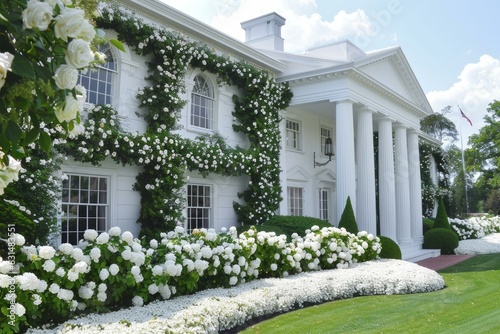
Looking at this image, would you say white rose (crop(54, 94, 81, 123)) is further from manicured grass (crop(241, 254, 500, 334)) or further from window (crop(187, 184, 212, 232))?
window (crop(187, 184, 212, 232))

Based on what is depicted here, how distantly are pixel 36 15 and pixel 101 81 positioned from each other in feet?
33.9

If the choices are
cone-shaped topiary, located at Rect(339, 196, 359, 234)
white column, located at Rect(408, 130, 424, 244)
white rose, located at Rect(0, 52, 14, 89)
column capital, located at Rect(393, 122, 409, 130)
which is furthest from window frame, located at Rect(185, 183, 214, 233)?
white rose, located at Rect(0, 52, 14, 89)

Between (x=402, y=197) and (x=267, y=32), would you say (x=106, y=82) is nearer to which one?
(x=267, y=32)

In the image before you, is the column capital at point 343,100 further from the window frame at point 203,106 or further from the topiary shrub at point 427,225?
the topiary shrub at point 427,225

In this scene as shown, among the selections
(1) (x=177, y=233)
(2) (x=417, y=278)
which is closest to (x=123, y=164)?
(1) (x=177, y=233)

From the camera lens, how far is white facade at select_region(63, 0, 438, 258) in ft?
40.0

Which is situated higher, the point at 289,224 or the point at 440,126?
the point at 440,126

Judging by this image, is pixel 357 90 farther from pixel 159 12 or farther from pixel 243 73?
pixel 159 12

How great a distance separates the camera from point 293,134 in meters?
19.2

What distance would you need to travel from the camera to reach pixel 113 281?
6652mm

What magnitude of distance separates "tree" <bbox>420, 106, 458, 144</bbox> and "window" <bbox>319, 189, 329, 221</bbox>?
3585 centimetres

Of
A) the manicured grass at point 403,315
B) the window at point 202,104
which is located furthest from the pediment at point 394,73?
the manicured grass at point 403,315

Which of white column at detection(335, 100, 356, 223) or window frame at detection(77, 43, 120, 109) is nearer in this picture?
window frame at detection(77, 43, 120, 109)

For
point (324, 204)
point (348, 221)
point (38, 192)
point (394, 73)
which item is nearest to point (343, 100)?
point (348, 221)
